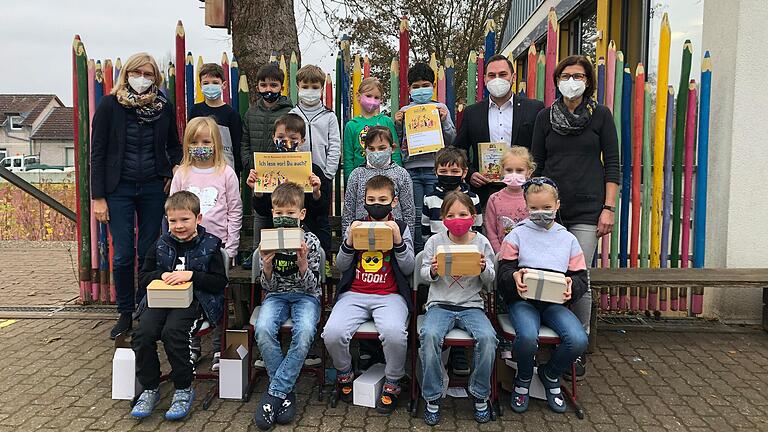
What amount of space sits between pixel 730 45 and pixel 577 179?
234 centimetres

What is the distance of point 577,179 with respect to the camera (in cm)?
418

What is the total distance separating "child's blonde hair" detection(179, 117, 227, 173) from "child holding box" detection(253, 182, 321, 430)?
2.54 ft

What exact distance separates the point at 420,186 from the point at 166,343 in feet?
7.08

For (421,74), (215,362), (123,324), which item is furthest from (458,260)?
(123,324)

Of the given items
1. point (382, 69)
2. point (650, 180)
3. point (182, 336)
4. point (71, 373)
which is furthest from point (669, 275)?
point (382, 69)

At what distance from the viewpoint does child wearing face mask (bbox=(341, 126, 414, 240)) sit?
419 cm

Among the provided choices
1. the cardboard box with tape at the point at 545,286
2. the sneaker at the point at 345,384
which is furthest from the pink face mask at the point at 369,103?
the sneaker at the point at 345,384

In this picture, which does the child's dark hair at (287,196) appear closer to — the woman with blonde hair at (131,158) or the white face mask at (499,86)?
the woman with blonde hair at (131,158)

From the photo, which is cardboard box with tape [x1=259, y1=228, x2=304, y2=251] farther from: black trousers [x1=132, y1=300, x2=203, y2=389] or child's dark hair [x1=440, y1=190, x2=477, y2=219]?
child's dark hair [x1=440, y1=190, x2=477, y2=219]

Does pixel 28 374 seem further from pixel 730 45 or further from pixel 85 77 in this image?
pixel 730 45

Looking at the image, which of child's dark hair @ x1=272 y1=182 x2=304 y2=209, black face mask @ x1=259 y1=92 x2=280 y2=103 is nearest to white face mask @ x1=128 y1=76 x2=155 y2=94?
black face mask @ x1=259 y1=92 x2=280 y2=103

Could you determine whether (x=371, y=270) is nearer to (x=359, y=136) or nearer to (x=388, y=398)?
(x=388, y=398)

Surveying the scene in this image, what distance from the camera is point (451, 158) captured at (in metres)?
4.04

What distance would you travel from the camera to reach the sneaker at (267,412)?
344 cm
